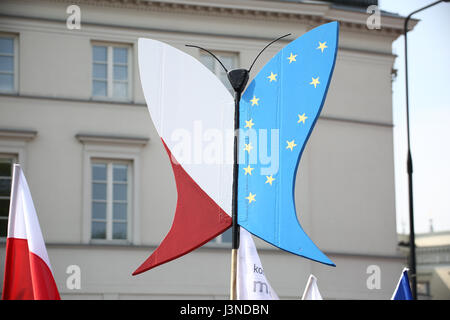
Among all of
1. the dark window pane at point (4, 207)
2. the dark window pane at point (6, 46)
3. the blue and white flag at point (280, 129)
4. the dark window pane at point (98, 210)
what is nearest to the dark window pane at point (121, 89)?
the dark window pane at point (6, 46)

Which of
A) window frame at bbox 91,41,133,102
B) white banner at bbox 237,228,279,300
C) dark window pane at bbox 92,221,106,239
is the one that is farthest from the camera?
window frame at bbox 91,41,133,102

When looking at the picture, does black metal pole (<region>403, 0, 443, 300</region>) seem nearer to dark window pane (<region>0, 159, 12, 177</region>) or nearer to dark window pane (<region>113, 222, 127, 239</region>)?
dark window pane (<region>113, 222, 127, 239</region>)

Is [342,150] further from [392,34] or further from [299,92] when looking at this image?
[299,92]

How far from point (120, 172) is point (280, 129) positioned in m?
12.4

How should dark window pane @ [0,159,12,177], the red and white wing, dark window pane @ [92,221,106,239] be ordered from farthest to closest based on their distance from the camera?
1. dark window pane @ [92,221,106,239]
2. dark window pane @ [0,159,12,177]
3. the red and white wing

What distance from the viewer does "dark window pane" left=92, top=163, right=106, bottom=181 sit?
2027 cm

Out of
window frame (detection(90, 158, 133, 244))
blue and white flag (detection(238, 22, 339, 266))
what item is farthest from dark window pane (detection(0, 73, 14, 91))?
blue and white flag (detection(238, 22, 339, 266))

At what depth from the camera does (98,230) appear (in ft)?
65.7

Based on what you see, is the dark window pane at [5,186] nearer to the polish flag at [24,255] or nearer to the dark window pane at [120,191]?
the dark window pane at [120,191]

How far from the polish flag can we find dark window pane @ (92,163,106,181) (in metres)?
12.1

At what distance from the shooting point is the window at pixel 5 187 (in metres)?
19.2

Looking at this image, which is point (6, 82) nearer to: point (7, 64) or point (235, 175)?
point (7, 64)

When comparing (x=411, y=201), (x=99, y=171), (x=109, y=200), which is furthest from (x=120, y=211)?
(x=411, y=201)

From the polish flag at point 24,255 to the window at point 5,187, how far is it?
11.3m
